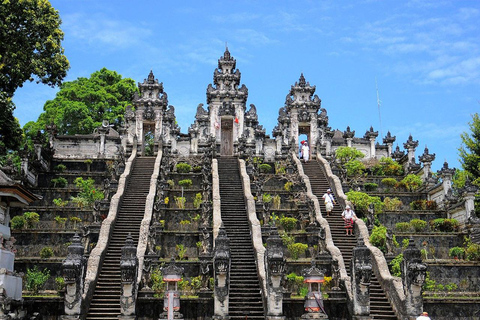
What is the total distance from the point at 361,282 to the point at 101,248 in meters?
9.40

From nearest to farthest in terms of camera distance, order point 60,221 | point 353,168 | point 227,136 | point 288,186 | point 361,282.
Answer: point 361,282 < point 60,221 < point 288,186 < point 353,168 < point 227,136

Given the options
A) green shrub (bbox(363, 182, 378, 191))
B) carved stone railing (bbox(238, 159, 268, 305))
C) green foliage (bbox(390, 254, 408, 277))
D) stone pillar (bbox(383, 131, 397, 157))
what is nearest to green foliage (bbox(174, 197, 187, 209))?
carved stone railing (bbox(238, 159, 268, 305))

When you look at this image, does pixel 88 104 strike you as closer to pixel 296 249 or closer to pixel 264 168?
pixel 264 168

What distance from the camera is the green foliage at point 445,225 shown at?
26.1m

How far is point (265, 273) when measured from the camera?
19266 millimetres

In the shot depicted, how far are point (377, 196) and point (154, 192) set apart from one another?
1129 centimetres

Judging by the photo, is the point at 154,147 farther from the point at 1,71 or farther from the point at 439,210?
the point at 439,210

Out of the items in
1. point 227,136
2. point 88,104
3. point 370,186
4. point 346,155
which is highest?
point 88,104

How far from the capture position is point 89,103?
4769cm

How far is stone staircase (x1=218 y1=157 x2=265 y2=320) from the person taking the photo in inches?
745

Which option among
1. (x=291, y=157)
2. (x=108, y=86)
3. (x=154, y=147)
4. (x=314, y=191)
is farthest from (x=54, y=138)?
(x=314, y=191)

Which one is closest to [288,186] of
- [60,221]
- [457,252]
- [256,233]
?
[256,233]

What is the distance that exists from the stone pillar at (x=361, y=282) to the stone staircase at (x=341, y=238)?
1.49 ft

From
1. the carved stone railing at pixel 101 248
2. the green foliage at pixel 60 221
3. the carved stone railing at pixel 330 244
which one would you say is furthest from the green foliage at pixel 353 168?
the green foliage at pixel 60 221
